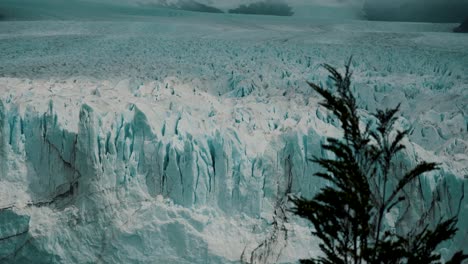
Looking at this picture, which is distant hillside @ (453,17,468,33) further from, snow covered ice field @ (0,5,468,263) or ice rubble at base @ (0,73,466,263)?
ice rubble at base @ (0,73,466,263)

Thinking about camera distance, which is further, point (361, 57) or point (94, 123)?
point (361, 57)

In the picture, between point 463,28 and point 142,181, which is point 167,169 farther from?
point 463,28

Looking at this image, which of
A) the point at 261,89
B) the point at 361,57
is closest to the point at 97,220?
the point at 261,89

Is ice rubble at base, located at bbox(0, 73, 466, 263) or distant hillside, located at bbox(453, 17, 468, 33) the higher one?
distant hillside, located at bbox(453, 17, 468, 33)

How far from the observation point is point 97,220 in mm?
7688

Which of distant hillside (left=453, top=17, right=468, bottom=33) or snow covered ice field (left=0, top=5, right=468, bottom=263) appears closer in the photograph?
snow covered ice field (left=0, top=5, right=468, bottom=263)

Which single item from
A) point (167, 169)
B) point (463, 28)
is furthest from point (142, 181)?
point (463, 28)

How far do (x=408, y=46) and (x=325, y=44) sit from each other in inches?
116

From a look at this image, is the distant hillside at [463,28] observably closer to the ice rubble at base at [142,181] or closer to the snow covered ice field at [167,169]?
the snow covered ice field at [167,169]

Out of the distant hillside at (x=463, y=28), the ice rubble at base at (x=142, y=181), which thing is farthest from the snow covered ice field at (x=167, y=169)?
the distant hillside at (x=463, y=28)

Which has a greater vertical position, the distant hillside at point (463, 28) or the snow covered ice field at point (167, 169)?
the distant hillside at point (463, 28)

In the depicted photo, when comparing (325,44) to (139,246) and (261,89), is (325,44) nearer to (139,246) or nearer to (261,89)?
(261,89)

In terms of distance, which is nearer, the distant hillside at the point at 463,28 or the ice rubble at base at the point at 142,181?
the ice rubble at base at the point at 142,181

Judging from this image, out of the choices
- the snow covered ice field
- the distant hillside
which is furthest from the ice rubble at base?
the distant hillside
